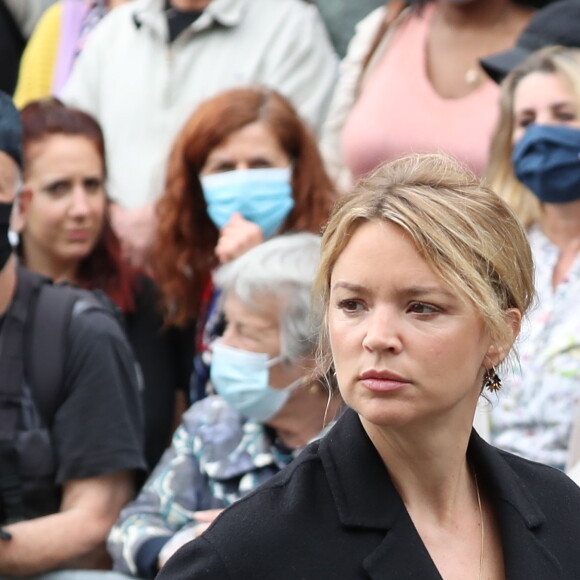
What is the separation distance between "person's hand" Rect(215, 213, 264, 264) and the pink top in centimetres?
57

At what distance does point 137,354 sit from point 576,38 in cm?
187

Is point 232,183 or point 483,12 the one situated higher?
point 483,12

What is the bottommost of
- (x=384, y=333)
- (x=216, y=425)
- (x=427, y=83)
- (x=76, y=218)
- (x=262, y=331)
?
(x=216, y=425)

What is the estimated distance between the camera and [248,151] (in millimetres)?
4961

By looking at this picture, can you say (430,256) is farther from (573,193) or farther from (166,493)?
(573,193)

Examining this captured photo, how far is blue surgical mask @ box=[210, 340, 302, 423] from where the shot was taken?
155 inches

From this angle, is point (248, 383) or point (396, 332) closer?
point (396, 332)

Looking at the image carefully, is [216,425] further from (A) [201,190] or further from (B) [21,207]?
(A) [201,190]

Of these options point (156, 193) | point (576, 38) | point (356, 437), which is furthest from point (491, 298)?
point (156, 193)

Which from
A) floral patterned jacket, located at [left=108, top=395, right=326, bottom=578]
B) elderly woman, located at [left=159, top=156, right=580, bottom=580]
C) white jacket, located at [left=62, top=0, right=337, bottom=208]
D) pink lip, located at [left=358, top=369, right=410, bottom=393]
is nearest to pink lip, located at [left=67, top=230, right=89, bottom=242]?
white jacket, located at [left=62, top=0, right=337, bottom=208]

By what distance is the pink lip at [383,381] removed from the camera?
215cm

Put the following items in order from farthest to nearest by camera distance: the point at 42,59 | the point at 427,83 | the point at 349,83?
the point at 42,59 < the point at 349,83 < the point at 427,83

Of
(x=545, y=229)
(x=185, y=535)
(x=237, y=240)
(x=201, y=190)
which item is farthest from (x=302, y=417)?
(x=201, y=190)

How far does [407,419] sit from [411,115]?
292 centimetres
